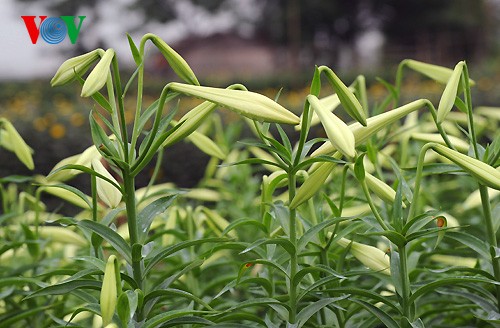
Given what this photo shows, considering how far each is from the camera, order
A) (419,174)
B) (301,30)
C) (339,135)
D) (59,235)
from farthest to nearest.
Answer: (301,30) < (59,235) < (419,174) < (339,135)

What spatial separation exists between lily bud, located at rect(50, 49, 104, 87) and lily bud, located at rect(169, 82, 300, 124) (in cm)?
11

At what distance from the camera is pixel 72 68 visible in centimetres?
70

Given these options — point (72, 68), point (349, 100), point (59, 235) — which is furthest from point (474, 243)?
point (59, 235)

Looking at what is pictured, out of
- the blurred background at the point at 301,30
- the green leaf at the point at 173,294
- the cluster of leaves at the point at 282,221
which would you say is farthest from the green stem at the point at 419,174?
the blurred background at the point at 301,30

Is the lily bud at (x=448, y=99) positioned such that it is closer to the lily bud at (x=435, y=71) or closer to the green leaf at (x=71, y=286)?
the lily bud at (x=435, y=71)

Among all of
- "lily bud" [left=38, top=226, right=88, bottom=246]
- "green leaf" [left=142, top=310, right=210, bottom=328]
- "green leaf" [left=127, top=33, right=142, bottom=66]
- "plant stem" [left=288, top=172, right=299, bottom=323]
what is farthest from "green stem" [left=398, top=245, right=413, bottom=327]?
"lily bud" [left=38, top=226, right=88, bottom=246]

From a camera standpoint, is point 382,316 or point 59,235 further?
point 59,235

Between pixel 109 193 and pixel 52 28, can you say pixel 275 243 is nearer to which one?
pixel 109 193

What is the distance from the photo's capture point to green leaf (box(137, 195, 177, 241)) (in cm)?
73

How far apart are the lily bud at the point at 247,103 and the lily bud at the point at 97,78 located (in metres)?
0.06

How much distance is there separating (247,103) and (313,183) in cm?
11

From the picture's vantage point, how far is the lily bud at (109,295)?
60cm

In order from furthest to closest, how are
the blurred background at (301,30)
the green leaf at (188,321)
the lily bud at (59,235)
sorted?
the blurred background at (301,30) < the lily bud at (59,235) < the green leaf at (188,321)

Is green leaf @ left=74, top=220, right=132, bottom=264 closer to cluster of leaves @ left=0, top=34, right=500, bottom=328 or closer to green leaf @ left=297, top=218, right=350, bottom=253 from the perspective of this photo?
cluster of leaves @ left=0, top=34, right=500, bottom=328
